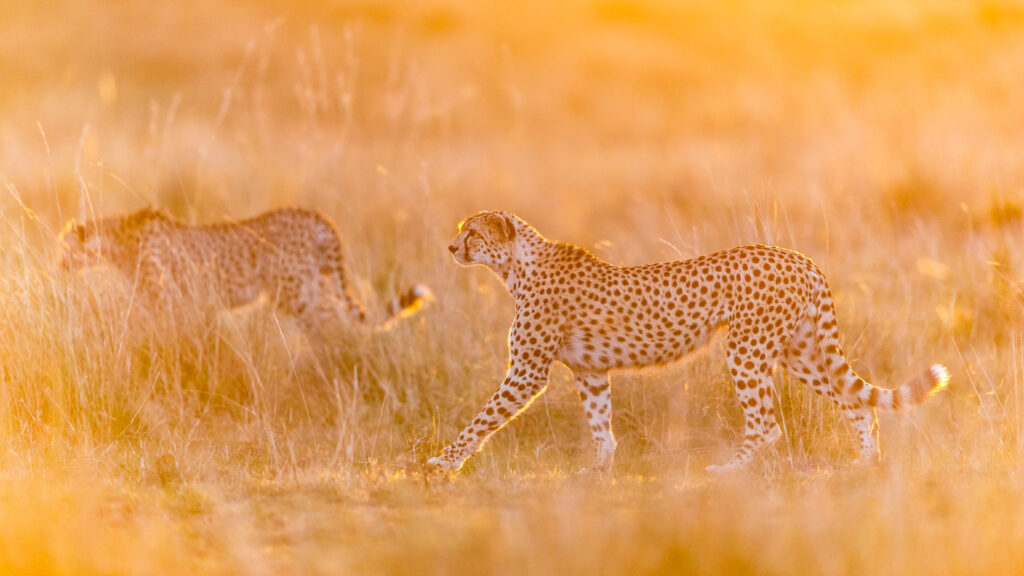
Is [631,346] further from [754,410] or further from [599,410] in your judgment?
[754,410]

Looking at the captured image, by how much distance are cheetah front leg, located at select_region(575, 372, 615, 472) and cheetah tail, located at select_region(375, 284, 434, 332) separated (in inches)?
64.5

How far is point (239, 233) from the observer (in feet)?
26.0

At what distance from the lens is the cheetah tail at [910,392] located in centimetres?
543

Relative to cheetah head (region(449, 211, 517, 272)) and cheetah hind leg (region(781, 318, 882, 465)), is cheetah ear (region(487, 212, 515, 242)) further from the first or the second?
cheetah hind leg (region(781, 318, 882, 465))

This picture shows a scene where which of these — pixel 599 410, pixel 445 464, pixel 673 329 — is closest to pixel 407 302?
pixel 599 410

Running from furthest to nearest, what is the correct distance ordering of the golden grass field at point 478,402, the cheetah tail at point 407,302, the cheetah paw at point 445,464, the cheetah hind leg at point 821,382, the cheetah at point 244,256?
the cheetah at point 244,256 → the cheetah tail at point 407,302 → the cheetah hind leg at point 821,382 → the cheetah paw at point 445,464 → the golden grass field at point 478,402

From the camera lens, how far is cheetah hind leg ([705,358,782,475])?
5.50 metres

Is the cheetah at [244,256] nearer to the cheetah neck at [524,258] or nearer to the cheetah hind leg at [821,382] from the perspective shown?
the cheetah neck at [524,258]

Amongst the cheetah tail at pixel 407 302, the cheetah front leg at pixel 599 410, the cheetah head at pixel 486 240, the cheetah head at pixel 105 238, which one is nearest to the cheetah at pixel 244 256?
the cheetah head at pixel 105 238

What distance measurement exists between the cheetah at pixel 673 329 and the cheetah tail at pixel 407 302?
1474 millimetres

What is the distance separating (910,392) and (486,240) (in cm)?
188

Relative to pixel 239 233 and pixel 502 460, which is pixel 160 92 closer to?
pixel 239 233

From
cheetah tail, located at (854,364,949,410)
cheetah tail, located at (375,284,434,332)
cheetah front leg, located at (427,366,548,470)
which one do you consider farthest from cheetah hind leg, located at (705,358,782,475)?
cheetah tail, located at (375,284,434,332)

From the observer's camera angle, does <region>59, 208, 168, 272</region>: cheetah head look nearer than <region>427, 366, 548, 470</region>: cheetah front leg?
No
